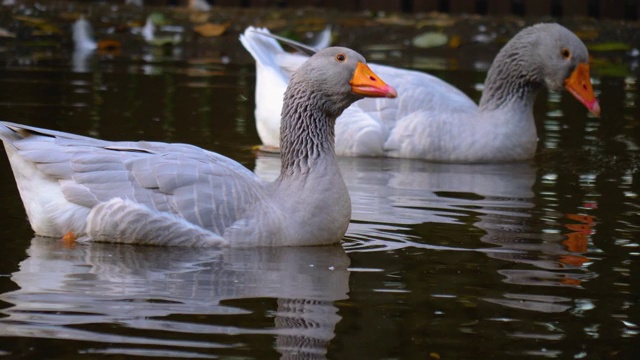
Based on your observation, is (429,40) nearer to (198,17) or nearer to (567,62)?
(198,17)

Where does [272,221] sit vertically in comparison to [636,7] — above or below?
below

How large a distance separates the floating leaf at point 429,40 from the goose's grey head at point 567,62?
6.90m

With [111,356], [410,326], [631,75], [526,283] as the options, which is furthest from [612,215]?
[631,75]

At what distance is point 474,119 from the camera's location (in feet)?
32.6

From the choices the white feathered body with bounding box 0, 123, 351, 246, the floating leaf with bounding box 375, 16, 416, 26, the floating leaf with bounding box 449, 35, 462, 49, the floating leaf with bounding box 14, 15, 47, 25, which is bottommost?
the white feathered body with bounding box 0, 123, 351, 246

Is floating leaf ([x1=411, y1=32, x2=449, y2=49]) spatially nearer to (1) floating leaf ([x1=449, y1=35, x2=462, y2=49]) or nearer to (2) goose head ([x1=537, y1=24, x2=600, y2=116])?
(1) floating leaf ([x1=449, y1=35, x2=462, y2=49])

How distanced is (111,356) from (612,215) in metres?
4.05

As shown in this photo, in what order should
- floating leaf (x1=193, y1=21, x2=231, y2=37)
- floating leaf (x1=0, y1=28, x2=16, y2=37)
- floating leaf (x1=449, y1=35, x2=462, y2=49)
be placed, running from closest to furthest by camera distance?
floating leaf (x1=0, y1=28, x2=16, y2=37) < floating leaf (x1=449, y1=35, x2=462, y2=49) < floating leaf (x1=193, y1=21, x2=231, y2=37)

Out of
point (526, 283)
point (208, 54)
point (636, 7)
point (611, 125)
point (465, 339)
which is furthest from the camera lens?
point (636, 7)

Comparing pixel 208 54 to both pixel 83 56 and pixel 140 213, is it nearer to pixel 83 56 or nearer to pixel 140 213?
pixel 83 56

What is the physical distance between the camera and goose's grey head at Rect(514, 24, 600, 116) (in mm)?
9867

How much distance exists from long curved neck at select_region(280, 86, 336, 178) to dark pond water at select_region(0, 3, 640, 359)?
0.51 meters

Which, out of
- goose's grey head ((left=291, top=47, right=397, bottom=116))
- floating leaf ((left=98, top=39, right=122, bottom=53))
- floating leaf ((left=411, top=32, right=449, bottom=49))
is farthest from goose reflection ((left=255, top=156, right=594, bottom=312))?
floating leaf ((left=411, top=32, right=449, bottom=49))

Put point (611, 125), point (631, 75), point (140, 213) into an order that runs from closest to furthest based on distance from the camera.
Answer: point (140, 213) → point (611, 125) → point (631, 75)
